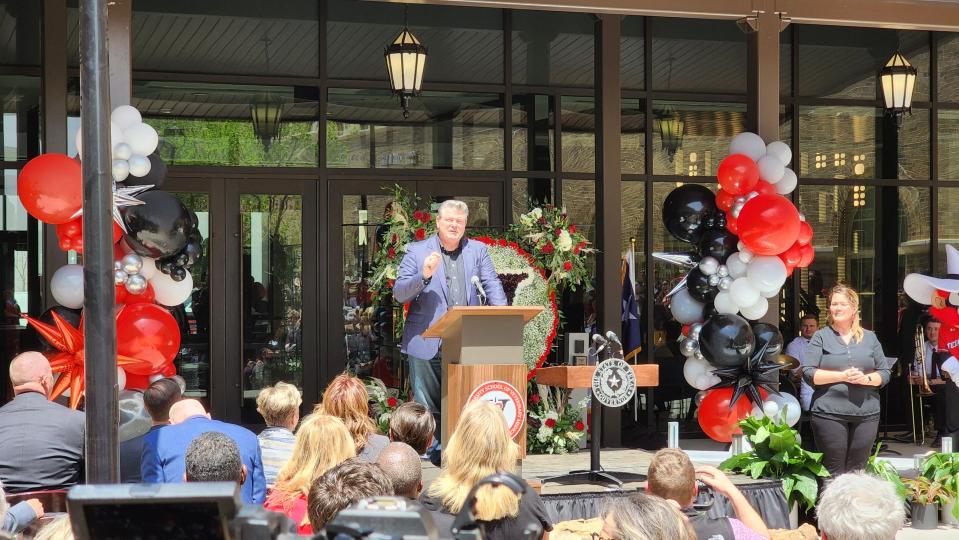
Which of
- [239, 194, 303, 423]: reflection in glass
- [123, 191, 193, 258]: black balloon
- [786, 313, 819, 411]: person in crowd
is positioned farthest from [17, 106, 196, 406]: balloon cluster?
[786, 313, 819, 411]: person in crowd

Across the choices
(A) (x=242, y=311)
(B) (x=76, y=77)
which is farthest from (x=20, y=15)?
(A) (x=242, y=311)

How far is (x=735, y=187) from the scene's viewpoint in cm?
852

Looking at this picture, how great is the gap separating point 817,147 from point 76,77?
7272mm

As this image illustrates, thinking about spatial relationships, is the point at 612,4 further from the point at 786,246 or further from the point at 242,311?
the point at 242,311

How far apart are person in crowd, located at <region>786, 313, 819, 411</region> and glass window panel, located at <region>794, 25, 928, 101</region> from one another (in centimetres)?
236

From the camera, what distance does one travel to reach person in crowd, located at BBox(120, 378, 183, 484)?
5.36 metres

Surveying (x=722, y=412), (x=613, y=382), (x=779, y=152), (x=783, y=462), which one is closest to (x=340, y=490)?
(x=613, y=382)

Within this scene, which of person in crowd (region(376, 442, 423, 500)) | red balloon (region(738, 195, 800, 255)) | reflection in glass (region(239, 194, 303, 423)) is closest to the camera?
person in crowd (region(376, 442, 423, 500))

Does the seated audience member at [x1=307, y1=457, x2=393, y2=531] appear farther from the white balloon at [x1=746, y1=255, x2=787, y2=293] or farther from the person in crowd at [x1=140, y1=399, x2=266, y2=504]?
the white balloon at [x1=746, y1=255, x2=787, y2=293]

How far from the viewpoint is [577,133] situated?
11.2 m

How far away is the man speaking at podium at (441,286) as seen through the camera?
7.45 m

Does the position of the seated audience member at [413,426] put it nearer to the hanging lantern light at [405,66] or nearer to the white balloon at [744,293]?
the white balloon at [744,293]

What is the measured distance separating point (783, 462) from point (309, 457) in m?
3.69

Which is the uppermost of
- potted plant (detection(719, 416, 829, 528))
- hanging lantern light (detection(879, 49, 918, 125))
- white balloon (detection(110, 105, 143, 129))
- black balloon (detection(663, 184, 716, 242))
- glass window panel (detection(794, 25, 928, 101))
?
glass window panel (detection(794, 25, 928, 101))
